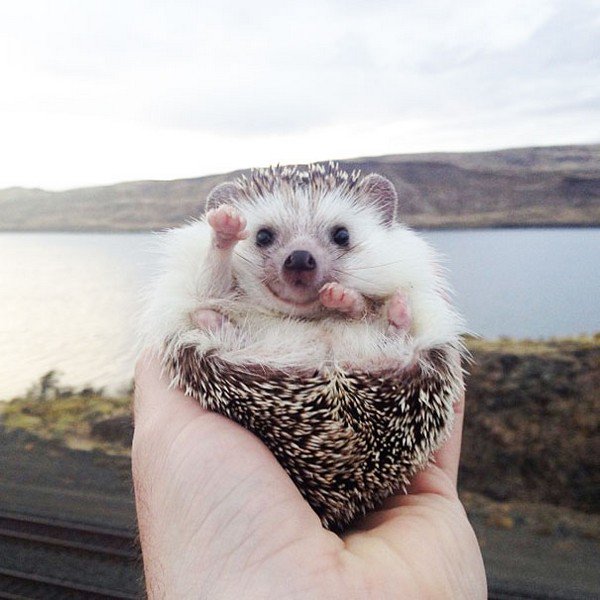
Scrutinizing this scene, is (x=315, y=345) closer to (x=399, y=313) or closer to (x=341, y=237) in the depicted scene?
(x=399, y=313)

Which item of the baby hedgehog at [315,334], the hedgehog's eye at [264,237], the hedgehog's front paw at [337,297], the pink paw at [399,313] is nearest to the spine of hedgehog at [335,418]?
the baby hedgehog at [315,334]

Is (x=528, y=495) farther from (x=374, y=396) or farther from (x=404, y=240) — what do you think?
(x=374, y=396)

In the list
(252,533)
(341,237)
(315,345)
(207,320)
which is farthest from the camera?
(341,237)

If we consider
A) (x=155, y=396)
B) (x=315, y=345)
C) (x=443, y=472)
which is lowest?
(x=443, y=472)

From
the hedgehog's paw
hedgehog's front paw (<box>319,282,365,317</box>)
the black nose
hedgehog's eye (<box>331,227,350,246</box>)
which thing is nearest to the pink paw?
hedgehog's front paw (<box>319,282,365,317</box>)

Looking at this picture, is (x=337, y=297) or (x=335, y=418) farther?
(x=337, y=297)

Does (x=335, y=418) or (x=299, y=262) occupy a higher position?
(x=299, y=262)

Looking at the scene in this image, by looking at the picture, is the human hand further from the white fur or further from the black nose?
the black nose

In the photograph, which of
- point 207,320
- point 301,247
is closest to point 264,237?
point 301,247
